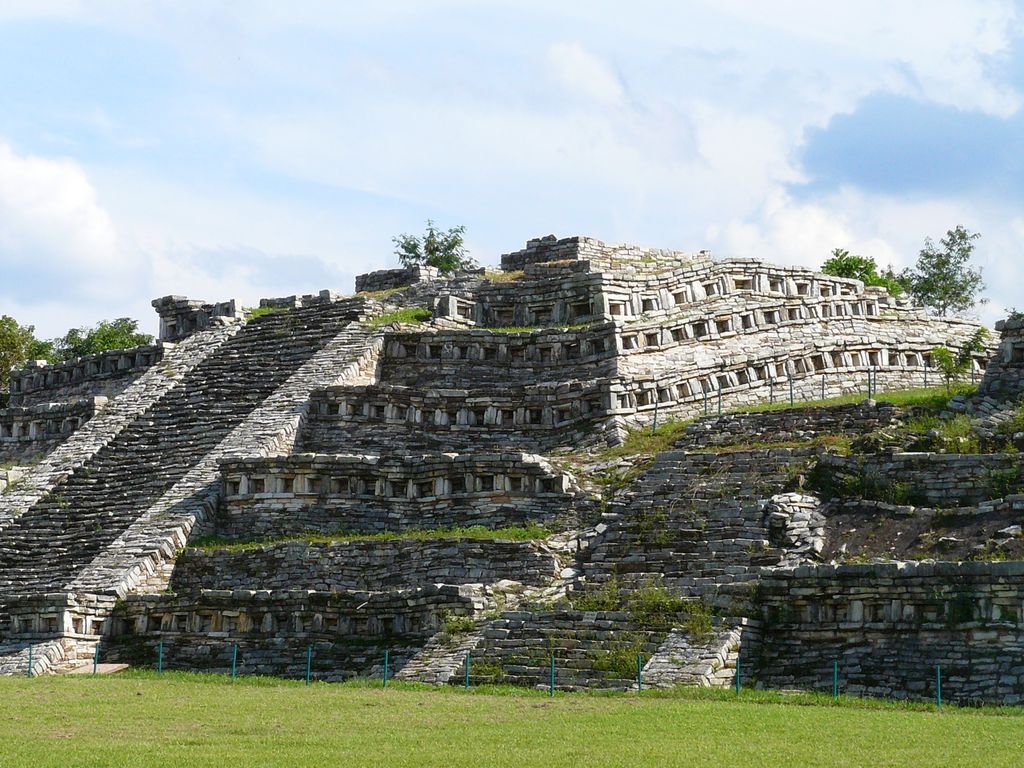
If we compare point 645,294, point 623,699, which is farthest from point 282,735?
point 645,294

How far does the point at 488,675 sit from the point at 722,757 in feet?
29.7

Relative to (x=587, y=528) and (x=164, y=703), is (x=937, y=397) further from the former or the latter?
(x=164, y=703)

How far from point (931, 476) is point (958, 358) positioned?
13287 millimetres

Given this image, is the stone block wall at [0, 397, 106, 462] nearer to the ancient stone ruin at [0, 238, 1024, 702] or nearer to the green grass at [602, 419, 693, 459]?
the ancient stone ruin at [0, 238, 1024, 702]

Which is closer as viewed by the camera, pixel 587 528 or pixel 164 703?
pixel 164 703

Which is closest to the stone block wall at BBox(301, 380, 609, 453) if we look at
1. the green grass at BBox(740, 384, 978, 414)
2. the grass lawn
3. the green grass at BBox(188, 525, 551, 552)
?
the green grass at BBox(740, 384, 978, 414)

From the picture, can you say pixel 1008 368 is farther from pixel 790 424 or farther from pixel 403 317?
pixel 403 317

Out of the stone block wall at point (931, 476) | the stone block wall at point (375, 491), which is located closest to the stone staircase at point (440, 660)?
the stone block wall at point (375, 491)

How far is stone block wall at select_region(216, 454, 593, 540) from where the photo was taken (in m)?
38.3

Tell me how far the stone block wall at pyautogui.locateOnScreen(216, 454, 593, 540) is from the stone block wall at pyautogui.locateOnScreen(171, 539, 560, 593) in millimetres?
2413

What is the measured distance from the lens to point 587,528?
35.9 m

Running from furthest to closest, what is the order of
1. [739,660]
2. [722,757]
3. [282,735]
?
[739,660]
[282,735]
[722,757]

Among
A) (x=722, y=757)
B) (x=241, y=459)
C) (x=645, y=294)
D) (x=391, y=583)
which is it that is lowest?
(x=722, y=757)

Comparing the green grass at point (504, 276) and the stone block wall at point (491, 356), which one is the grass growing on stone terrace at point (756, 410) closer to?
the stone block wall at point (491, 356)
